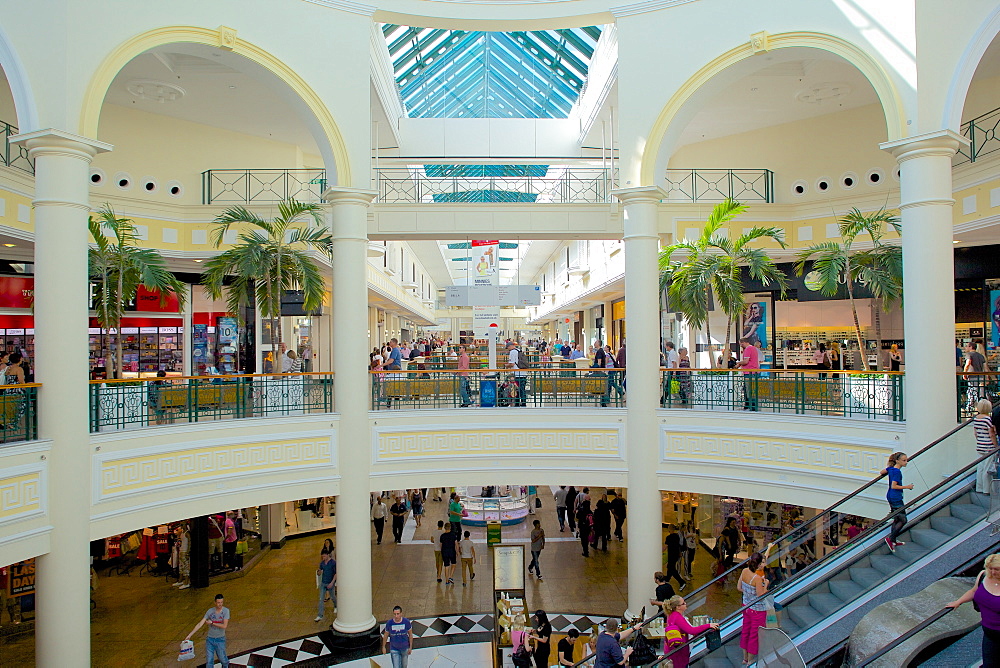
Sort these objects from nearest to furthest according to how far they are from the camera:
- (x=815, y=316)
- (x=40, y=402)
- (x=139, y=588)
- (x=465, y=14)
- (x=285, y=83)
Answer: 1. (x=40, y=402)
2. (x=285, y=83)
3. (x=465, y=14)
4. (x=139, y=588)
5. (x=815, y=316)

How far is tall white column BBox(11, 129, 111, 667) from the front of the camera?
314 inches

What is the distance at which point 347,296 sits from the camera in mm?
10703

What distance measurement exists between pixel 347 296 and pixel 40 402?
4.37 meters

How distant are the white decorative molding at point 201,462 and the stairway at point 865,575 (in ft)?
21.2

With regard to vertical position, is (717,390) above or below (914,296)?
below

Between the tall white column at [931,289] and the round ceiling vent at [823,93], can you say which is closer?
the tall white column at [931,289]

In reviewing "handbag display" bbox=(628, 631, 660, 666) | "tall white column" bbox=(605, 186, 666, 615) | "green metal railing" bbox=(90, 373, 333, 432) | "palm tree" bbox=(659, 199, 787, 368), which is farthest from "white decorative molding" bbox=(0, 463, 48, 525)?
"palm tree" bbox=(659, 199, 787, 368)

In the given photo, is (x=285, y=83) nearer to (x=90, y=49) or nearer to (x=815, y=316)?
(x=90, y=49)

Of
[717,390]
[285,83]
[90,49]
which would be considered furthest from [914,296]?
[90,49]

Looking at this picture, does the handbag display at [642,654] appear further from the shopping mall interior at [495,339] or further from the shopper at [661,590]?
the shopper at [661,590]

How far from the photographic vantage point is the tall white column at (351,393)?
1071 centimetres

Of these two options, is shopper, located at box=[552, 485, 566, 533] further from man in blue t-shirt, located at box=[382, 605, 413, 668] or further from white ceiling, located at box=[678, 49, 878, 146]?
white ceiling, located at box=[678, 49, 878, 146]

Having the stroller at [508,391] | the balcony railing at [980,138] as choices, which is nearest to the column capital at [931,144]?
the balcony railing at [980,138]

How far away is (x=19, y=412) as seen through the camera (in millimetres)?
7777
